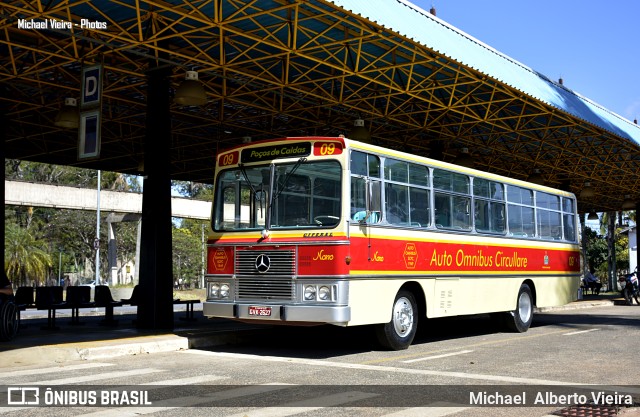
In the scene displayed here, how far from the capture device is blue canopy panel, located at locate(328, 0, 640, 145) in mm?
15273

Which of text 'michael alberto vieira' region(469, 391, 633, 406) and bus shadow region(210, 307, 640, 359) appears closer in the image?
text 'michael alberto vieira' region(469, 391, 633, 406)

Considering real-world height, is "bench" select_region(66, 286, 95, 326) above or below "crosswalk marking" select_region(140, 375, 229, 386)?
above

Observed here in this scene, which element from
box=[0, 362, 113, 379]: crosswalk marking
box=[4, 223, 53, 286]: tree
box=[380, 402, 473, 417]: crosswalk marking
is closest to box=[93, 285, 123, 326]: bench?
box=[0, 362, 113, 379]: crosswalk marking

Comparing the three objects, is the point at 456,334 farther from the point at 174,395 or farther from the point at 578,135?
the point at 578,135

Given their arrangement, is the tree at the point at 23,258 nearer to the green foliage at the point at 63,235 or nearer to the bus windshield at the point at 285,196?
the green foliage at the point at 63,235

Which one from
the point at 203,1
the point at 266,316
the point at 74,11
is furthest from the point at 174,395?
the point at 74,11

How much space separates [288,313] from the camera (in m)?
12.1

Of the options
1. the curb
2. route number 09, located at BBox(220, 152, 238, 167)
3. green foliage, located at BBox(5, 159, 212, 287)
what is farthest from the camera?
green foliage, located at BBox(5, 159, 212, 287)

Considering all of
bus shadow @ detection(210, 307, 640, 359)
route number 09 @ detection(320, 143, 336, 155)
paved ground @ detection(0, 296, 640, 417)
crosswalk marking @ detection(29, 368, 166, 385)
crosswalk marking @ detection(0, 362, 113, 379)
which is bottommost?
crosswalk marking @ detection(29, 368, 166, 385)

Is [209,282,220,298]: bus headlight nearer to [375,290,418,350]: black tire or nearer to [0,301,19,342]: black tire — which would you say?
[375,290,418,350]: black tire

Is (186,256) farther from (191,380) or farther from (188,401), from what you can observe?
(188,401)

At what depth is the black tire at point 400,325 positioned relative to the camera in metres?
13.2

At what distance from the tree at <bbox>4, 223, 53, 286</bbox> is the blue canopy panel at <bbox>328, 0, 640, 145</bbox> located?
44238 millimetres

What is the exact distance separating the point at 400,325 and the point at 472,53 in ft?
27.1
